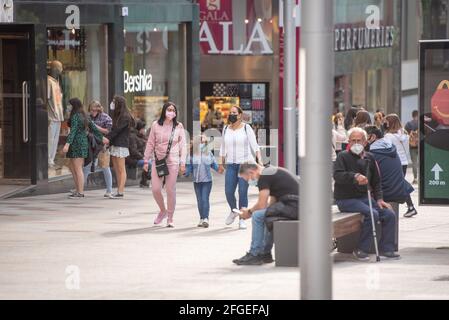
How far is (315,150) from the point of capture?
9641mm

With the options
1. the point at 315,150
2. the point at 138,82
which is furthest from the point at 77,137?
the point at 315,150

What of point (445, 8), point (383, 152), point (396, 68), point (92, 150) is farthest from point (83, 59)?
point (445, 8)

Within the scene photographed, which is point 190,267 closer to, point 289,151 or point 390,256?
point 390,256

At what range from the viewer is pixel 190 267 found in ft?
48.5

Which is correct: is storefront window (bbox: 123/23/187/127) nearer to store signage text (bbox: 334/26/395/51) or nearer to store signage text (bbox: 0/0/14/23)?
store signage text (bbox: 0/0/14/23)

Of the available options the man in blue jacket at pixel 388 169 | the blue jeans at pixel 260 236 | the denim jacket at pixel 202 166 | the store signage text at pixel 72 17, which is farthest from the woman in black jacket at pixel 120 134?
the blue jeans at pixel 260 236

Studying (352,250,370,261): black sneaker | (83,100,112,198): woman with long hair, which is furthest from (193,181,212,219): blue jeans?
(83,100,112,198): woman with long hair

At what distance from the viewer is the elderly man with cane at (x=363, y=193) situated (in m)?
15.5

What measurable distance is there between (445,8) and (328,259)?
3906cm

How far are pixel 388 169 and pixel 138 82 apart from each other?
36.3ft

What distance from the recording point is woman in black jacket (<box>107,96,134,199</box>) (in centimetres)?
2269

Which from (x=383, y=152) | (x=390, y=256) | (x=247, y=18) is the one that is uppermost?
(x=247, y=18)

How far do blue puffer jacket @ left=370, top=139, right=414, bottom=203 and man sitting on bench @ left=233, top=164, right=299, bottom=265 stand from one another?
208cm

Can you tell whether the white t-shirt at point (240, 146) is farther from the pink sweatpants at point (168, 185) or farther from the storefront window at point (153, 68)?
the storefront window at point (153, 68)
